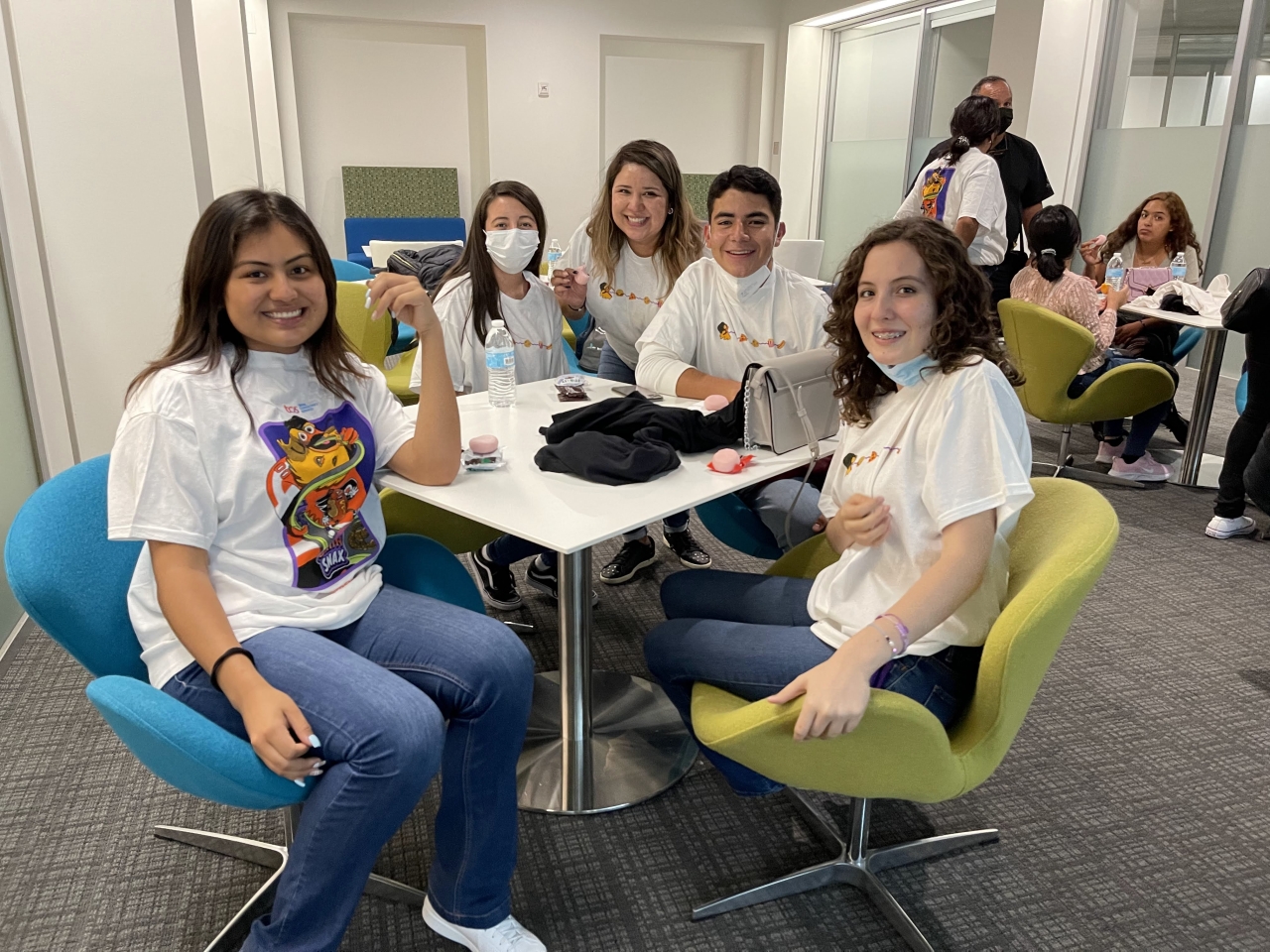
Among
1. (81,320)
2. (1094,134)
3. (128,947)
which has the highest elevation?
(1094,134)

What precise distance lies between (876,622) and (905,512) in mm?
201

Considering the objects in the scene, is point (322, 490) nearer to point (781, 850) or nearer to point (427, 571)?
point (427, 571)

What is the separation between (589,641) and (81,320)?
2076mm

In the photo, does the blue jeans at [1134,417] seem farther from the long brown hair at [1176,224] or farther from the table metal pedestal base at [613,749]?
the table metal pedestal base at [613,749]

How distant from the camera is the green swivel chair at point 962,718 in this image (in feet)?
4.07

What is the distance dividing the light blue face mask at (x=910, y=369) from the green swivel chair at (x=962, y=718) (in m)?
0.31

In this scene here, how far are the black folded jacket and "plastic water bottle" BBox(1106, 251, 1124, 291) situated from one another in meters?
3.15

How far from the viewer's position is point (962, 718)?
1413mm

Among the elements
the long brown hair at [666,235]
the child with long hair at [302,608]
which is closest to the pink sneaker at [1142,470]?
the long brown hair at [666,235]

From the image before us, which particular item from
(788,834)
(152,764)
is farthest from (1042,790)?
(152,764)

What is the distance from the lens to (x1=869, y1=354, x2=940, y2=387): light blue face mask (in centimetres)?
147

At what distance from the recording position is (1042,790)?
200 centimetres

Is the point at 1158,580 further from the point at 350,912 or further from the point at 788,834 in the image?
the point at 350,912

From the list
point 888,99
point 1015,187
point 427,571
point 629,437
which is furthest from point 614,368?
point 888,99
